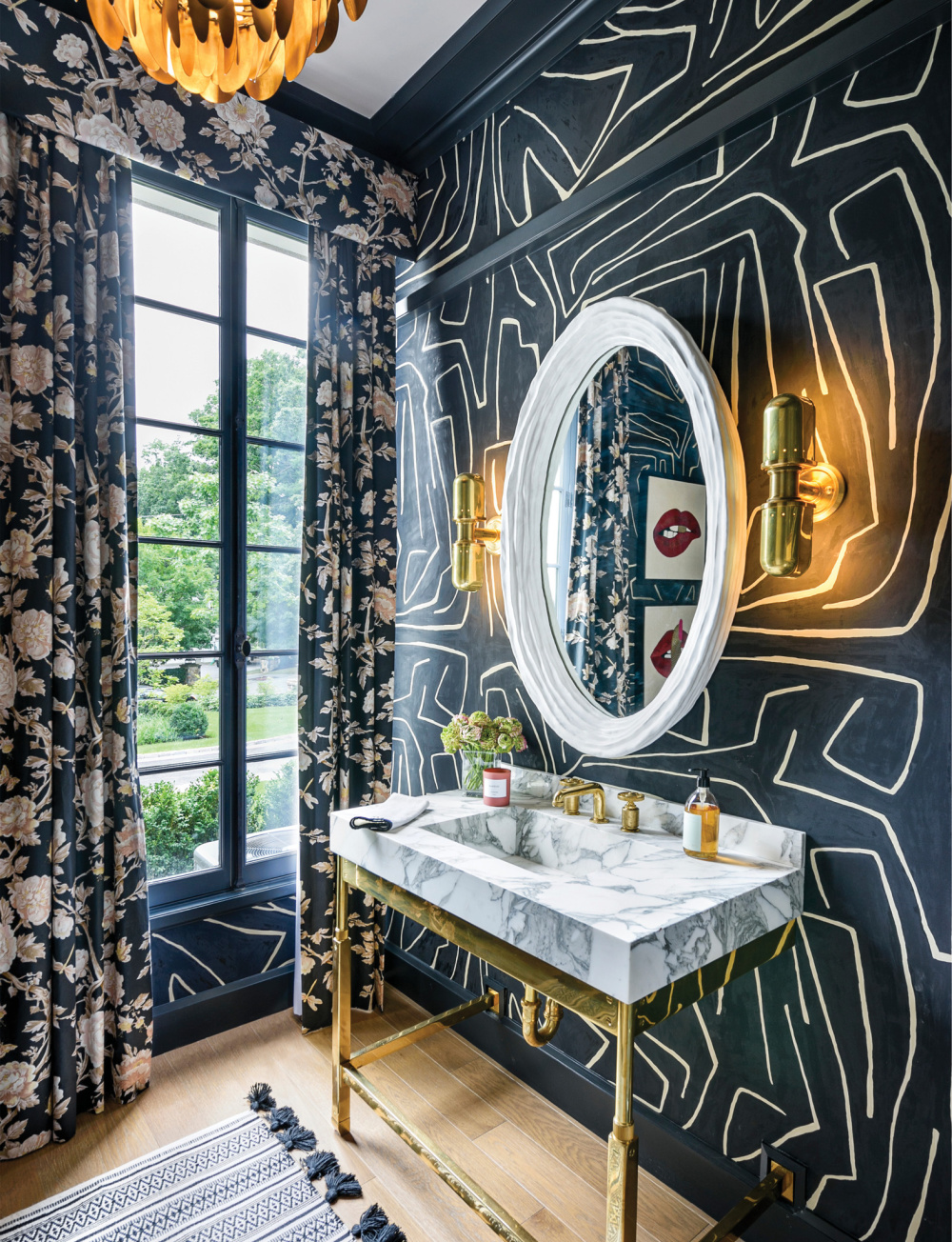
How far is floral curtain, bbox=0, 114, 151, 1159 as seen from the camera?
1.84 meters

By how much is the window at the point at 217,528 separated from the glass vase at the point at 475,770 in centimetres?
69

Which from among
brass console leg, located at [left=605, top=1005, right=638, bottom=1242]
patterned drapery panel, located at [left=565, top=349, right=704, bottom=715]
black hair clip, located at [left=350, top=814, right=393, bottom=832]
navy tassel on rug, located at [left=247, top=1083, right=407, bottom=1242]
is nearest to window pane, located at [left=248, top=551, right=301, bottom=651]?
black hair clip, located at [left=350, top=814, right=393, bottom=832]

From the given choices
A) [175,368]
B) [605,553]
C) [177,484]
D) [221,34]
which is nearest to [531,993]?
[605,553]

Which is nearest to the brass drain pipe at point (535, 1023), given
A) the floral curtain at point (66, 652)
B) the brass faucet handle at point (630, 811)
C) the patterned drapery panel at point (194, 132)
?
the brass faucet handle at point (630, 811)

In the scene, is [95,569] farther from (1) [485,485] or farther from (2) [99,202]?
(1) [485,485]

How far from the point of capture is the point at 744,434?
1576mm

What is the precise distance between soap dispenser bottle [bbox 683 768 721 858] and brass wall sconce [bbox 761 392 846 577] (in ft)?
1.56

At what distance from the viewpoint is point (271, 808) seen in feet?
8.14

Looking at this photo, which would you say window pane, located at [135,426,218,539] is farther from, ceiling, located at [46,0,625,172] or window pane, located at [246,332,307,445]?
ceiling, located at [46,0,625,172]

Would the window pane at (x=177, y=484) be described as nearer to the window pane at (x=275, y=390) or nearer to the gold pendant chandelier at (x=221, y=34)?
the window pane at (x=275, y=390)

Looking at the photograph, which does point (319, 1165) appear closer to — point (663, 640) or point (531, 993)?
point (531, 993)

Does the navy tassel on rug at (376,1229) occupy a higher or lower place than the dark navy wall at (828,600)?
lower

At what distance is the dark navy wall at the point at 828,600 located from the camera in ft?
4.23

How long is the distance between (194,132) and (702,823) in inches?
88.5
